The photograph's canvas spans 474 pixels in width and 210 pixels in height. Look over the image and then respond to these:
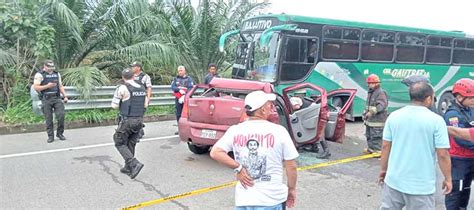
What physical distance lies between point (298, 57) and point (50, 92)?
18.3 feet

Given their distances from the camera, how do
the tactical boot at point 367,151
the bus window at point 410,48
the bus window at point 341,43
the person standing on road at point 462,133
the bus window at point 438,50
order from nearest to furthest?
the person standing on road at point 462,133, the tactical boot at point 367,151, the bus window at point 341,43, the bus window at point 410,48, the bus window at point 438,50

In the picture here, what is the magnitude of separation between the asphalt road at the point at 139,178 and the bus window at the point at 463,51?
7.49 m

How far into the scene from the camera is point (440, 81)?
1313 cm

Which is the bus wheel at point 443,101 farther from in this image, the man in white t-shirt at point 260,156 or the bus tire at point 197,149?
the man in white t-shirt at point 260,156

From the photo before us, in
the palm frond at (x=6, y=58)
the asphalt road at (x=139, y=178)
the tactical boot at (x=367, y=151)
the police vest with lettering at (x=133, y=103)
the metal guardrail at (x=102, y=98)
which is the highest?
the palm frond at (x=6, y=58)

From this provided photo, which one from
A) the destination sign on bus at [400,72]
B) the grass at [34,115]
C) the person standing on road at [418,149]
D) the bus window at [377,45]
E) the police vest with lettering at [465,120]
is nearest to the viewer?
the person standing on road at [418,149]

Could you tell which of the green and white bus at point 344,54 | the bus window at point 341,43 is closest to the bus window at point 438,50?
A: the green and white bus at point 344,54

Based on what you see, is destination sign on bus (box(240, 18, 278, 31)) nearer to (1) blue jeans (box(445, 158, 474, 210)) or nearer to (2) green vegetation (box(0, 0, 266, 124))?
(2) green vegetation (box(0, 0, 266, 124))

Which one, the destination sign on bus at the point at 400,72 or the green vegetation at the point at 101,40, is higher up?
the green vegetation at the point at 101,40

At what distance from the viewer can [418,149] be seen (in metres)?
3.07

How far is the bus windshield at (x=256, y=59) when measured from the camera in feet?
32.1

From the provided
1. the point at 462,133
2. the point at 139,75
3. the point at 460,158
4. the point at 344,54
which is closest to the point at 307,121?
the point at 139,75

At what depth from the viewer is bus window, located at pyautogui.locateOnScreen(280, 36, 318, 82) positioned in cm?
984

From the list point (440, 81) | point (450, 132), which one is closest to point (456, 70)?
point (440, 81)
